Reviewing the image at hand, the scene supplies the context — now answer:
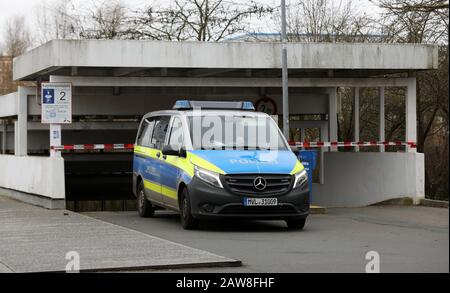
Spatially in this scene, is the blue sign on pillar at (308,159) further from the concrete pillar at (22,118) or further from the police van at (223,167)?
the concrete pillar at (22,118)

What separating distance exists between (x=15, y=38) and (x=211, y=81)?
1729 inches

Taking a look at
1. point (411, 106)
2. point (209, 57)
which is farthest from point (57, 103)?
point (411, 106)

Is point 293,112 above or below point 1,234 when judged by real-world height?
above

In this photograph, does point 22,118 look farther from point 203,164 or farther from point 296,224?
point 296,224

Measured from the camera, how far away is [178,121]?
14516 mm

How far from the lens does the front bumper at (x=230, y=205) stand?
12750mm

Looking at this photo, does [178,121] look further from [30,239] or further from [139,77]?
[139,77]

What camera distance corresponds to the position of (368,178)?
21.6 meters

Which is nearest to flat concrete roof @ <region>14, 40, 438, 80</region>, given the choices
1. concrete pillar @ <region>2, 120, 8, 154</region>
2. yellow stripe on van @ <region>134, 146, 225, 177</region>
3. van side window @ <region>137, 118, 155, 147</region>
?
van side window @ <region>137, 118, 155, 147</region>

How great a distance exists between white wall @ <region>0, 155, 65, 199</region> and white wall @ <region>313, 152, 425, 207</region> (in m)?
7.91

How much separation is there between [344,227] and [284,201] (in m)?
1.72

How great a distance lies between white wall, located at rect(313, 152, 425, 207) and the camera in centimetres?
1928

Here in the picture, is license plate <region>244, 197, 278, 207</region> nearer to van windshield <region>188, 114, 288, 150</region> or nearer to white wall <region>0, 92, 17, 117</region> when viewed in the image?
van windshield <region>188, 114, 288, 150</region>
